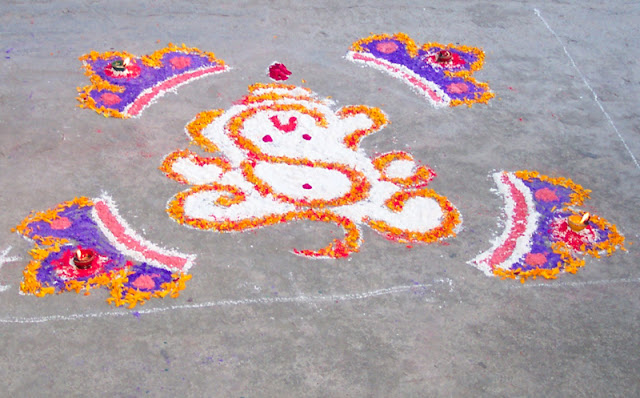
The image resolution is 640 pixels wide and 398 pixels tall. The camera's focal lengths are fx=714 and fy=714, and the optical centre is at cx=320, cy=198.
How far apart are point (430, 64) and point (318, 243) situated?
17.8 ft

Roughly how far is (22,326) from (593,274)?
6801mm

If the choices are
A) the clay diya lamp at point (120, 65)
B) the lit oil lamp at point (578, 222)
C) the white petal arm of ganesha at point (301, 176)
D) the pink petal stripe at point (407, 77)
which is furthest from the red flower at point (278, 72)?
the lit oil lamp at point (578, 222)

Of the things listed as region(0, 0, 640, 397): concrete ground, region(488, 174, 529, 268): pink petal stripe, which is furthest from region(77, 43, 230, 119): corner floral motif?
region(488, 174, 529, 268): pink petal stripe

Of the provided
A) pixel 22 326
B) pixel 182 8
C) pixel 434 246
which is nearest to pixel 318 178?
pixel 434 246

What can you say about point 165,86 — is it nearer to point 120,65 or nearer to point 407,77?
point 120,65

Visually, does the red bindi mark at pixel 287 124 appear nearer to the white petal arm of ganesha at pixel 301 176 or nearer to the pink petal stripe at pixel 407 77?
the white petal arm of ganesha at pixel 301 176

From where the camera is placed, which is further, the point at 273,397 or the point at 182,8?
the point at 182,8

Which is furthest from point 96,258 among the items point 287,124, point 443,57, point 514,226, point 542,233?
point 443,57

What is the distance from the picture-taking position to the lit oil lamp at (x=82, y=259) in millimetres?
8266

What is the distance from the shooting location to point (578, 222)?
31.2 ft

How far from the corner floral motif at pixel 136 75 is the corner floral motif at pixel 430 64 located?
282cm

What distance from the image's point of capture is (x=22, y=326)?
7656 millimetres

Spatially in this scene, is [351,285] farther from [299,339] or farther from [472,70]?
[472,70]

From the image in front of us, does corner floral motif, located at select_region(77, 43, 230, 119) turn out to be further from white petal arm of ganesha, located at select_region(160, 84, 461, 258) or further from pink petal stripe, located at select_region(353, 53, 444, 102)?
pink petal stripe, located at select_region(353, 53, 444, 102)
